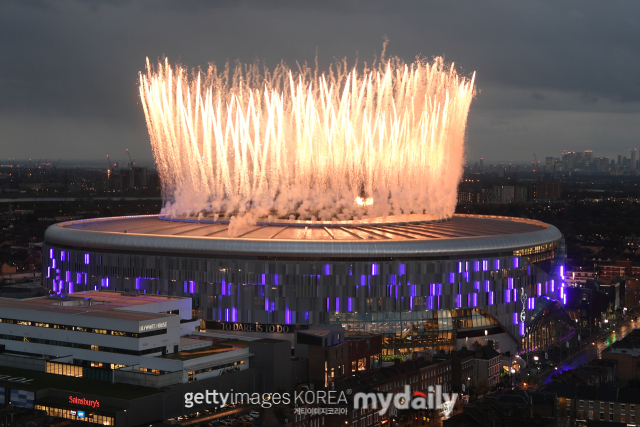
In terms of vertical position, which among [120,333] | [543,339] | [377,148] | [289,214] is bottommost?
[543,339]

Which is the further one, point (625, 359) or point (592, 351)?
point (592, 351)

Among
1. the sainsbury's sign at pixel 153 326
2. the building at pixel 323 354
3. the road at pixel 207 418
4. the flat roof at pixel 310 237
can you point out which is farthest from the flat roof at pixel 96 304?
the building at pixel 323 354

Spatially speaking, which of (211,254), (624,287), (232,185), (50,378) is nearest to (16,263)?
(232,185)

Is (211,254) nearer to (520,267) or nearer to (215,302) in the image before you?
(215,302)

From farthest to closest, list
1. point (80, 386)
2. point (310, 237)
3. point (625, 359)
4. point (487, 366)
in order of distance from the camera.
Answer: point (310, 237)
point (625, 359)
point (487, 366)
point (80, 386)

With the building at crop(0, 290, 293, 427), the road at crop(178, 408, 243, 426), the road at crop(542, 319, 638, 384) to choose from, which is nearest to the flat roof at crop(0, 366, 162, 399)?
the building at crop(0, 290, 293, 427)

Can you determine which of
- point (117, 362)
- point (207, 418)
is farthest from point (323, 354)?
point (117, 362)

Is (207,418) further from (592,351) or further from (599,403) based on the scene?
(592,351)
